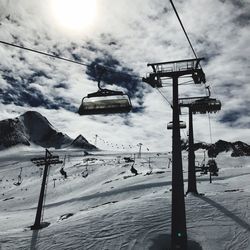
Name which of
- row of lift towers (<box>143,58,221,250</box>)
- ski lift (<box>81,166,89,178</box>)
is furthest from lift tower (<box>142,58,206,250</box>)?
ski lift (<box>81,166,89,178</box>)

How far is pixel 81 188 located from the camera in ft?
165

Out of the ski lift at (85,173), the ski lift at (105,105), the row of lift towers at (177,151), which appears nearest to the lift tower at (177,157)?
the row of lift towers at (177,151)

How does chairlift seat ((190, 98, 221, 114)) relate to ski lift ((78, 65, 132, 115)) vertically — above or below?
above

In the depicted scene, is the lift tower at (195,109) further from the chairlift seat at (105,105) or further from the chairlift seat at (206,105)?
the chairlift seat at (105,105)

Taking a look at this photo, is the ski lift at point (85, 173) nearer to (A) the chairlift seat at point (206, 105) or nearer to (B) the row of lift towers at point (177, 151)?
(A) the chairlift seat at point (206, 105)

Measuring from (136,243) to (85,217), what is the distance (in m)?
6.95

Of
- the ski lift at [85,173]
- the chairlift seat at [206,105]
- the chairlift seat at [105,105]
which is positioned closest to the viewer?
the chairlift seat at [105,105]

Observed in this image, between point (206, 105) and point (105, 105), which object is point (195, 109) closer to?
point (206, 105)

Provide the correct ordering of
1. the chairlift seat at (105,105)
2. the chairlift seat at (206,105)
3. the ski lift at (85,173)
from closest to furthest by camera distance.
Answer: the chairlift seat at (105,105)
the chairlift seat at (206,105)
the ski lift at (85,173)

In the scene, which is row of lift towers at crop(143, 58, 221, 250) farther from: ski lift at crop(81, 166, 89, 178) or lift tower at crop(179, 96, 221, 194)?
ski lift at crop(81, 166, 89, 178)

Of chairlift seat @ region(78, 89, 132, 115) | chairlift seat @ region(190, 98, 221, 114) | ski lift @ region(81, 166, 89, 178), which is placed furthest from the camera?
ski lift @ region(81, 166, 89, 178)

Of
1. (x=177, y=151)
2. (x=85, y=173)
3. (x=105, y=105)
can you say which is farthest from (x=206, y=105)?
(x=85, y=173)

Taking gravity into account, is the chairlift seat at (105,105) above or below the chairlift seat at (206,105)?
below

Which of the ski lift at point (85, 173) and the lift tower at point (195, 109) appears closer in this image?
the lift tower at point (195, 109)
